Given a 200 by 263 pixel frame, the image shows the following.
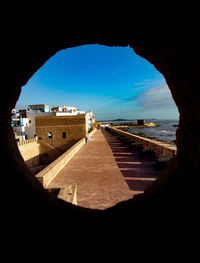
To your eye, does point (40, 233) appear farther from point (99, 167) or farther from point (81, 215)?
point (99, 167)

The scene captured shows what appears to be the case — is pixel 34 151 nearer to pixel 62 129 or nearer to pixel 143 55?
pixel 62 129

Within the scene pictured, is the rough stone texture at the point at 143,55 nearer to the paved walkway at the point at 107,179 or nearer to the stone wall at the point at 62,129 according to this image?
the paved walkway at the point at 107,179

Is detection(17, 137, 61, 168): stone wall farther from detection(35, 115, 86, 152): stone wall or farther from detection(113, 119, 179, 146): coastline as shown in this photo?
detection(113, 119, 179, 146): coastline

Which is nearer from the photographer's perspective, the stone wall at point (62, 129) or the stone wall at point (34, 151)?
the stone wall at point (34, 151)

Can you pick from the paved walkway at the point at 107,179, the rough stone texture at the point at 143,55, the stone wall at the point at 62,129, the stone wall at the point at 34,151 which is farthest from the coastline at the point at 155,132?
the stone wall at the point at 34,151

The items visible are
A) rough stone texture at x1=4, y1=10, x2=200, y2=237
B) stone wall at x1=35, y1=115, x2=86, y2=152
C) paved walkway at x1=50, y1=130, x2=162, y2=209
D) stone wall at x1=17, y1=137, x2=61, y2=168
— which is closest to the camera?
rough stone texture at x1=4, y1=10, x2=200, y2=237

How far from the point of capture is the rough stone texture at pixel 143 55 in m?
1.65

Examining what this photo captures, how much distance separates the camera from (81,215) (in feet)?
7.41

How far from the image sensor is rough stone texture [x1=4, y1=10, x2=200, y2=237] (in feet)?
5.41

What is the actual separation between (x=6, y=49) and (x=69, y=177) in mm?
6447

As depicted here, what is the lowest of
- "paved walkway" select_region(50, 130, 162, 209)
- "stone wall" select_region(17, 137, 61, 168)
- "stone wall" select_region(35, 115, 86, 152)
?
"stone wall" select_region(17, 137, 61, 168)

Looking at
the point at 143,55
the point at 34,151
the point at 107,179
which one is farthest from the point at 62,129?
the point at 143,55

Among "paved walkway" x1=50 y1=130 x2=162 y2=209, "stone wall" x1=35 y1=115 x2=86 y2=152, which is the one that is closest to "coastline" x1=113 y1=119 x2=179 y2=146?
"paved walkway" x1=50 y1=130 x2=162 y2=209

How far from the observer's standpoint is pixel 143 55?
2445mm
